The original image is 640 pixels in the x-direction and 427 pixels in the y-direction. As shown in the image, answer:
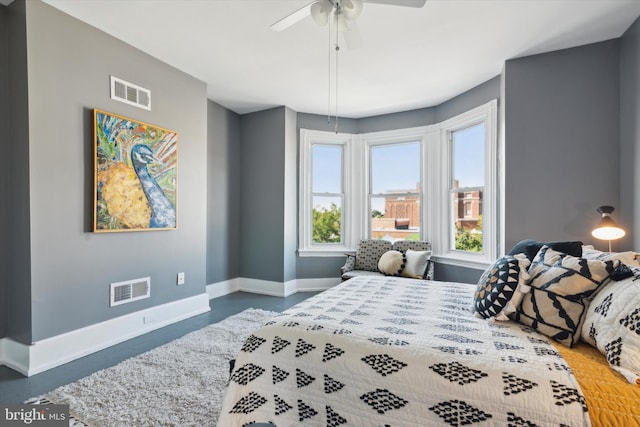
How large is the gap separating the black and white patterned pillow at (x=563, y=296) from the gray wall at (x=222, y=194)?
12.6ft

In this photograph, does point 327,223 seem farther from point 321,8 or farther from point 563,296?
point 563,296

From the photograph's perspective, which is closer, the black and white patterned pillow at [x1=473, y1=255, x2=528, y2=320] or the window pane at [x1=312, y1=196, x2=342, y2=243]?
the black and white patterned pillow at [x1=473, y1=255, x2=528, y2=320]

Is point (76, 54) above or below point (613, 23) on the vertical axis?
below

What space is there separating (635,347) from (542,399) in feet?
1.28

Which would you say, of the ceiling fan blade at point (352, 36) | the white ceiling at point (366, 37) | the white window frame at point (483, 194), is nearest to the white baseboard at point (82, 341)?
the white ceiling at point (366, 37)

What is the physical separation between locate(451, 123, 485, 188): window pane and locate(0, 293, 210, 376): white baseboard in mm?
3912

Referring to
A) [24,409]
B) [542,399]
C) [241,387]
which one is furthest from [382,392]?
[24,409]

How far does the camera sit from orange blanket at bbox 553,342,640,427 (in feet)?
3.07

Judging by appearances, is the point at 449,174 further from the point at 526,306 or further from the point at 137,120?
the point at 137,120

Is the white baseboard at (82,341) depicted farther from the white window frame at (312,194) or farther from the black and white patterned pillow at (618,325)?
the black and white patterned pillow at (618,325)

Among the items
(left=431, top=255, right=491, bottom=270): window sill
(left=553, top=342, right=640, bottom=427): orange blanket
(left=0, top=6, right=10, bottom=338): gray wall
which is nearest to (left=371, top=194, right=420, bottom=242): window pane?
(left=431, top=255, right=491, bottom=270): window sill

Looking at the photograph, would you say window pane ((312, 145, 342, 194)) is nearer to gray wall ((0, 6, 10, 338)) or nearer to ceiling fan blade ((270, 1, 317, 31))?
ceiling fan blade ((270, 1, 317, 31))

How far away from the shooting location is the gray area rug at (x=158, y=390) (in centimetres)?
172

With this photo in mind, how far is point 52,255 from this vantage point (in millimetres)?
2359
